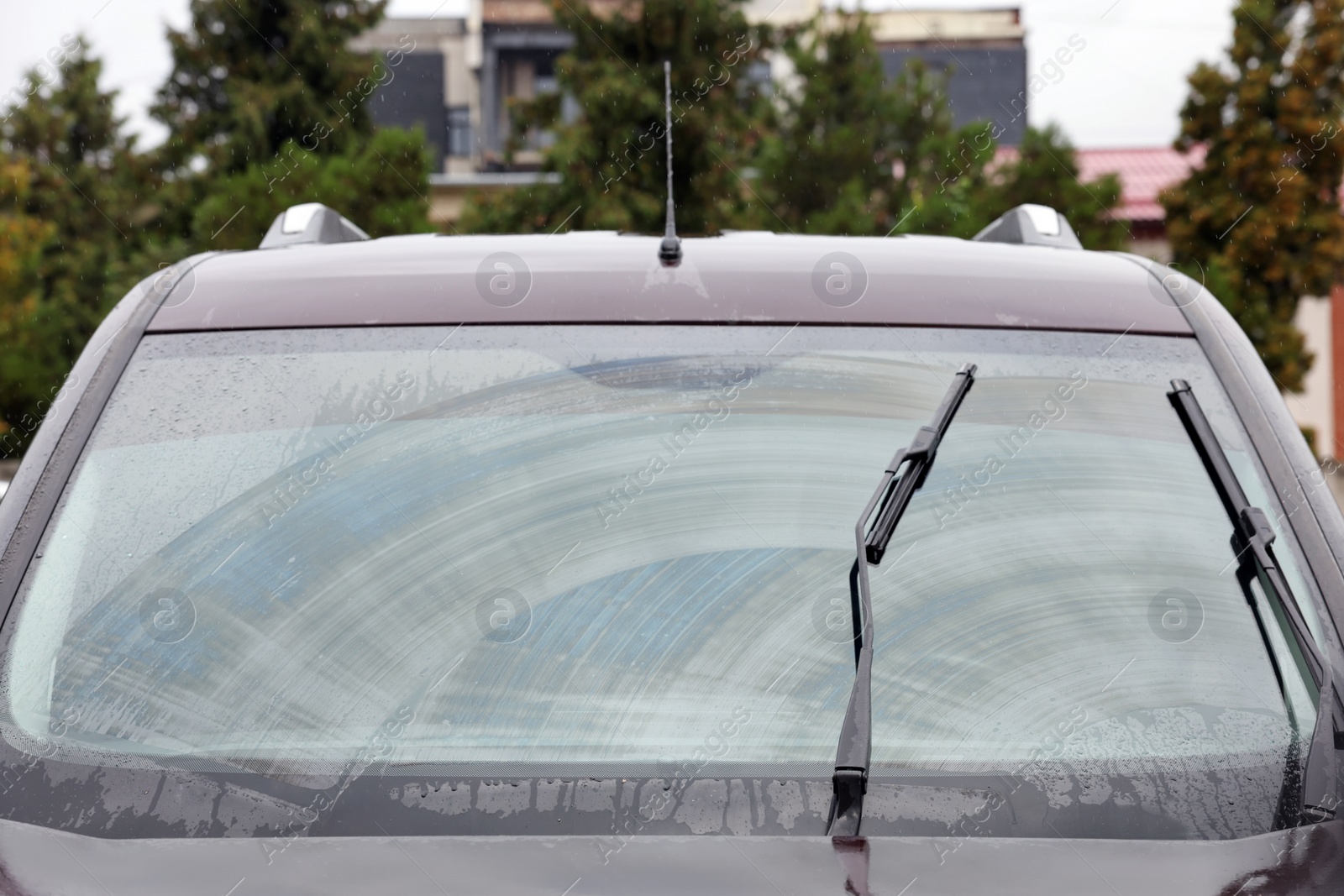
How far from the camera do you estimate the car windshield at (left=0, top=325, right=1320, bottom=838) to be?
156 cm

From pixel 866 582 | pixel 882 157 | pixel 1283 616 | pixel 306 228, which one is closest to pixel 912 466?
pixel 866 582

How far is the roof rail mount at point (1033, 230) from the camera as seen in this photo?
7.85 ft

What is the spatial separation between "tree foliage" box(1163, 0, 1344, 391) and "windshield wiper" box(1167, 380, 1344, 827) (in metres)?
23.7

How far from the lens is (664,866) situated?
51.9 inches

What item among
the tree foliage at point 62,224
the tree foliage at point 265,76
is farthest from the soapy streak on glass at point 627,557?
the tree foliage at point 265,76

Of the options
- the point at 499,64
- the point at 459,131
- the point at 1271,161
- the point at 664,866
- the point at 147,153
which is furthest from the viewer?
the point at 459,131

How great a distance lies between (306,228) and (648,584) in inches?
39.0

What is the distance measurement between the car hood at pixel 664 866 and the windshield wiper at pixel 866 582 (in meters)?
0.11

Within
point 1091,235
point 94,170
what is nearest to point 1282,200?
point 1091,235

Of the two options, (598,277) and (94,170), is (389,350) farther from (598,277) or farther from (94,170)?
(94,170)

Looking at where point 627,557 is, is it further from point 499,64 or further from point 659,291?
point 499,64

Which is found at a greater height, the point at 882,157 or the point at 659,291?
the point at 659,291

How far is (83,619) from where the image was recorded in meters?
1.68

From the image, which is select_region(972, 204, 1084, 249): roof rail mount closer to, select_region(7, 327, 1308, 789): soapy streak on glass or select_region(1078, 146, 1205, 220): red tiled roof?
select_region(7, 327, 1308, 789): soapy streak on glass
